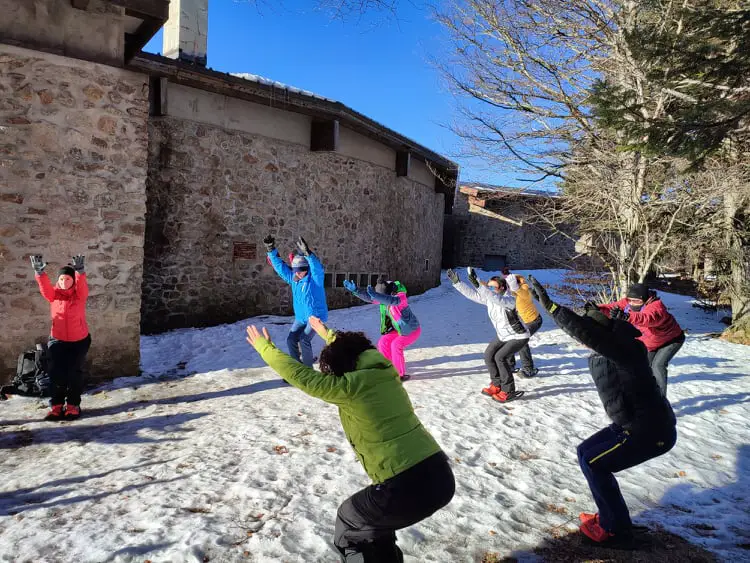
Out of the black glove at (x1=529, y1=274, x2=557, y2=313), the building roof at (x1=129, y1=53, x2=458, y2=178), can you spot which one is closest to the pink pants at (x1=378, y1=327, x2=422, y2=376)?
the black glove at (x1=529, y1=274, x2=557, y2=313)

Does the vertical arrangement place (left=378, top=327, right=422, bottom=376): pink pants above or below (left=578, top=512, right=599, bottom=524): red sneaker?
above

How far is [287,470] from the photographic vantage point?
13.3 ft

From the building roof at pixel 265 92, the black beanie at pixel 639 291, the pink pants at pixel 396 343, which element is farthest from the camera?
the building roof at pixel 265 92

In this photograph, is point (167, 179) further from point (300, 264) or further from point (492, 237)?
point (492, 237)

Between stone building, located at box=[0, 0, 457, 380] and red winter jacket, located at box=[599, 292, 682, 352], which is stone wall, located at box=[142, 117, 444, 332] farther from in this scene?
red winter jacket, located at box=[599, 292, 682, 352]

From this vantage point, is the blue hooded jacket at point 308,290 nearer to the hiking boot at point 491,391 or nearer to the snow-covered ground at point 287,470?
the snow-covered ground at point 287,470

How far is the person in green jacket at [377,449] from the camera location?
2314 mm

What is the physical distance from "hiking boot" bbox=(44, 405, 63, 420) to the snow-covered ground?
0.46ft

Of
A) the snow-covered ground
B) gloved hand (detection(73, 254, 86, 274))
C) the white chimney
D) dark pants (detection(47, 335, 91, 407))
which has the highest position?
the white chimney

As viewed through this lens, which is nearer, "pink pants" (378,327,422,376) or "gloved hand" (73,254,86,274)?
"gloved hand" (73,254,86,274)

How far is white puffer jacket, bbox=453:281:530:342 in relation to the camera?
602 cm

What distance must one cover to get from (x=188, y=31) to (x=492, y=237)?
61.1ft

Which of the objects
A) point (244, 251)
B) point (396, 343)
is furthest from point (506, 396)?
point (244, 251)

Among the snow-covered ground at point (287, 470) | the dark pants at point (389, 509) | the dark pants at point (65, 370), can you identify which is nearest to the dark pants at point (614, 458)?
the snow-covered ground at point (287, 470)
